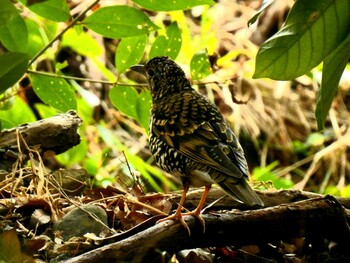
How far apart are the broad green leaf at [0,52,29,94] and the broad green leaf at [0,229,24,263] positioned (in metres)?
0.44

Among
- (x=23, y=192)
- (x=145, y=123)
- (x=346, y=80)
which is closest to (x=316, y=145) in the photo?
(x=346, y=80)

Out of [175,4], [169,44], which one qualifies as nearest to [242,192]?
[175,4]

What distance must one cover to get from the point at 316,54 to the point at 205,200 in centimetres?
144

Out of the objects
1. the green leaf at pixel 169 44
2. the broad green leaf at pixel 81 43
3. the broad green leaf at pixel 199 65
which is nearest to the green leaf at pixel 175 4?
the green leaf at pixel 169 44

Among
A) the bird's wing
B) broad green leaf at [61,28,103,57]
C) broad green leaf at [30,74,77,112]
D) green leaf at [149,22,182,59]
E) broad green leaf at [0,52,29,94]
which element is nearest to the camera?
broad green leaf at [0,52,29,94]

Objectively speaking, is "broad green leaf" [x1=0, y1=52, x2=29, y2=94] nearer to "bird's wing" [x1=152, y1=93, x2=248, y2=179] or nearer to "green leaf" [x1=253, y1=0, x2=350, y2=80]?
"green leaf" [x1=253, y1=0, x2=350, y2=80]

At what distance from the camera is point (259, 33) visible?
8.39m

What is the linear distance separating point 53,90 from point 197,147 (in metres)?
0.76

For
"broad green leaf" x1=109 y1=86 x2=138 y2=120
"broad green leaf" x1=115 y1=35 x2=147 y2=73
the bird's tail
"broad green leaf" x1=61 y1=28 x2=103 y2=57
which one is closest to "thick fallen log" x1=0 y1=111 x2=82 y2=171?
"broad green leaf" x1=109 y1=86 x2=138 y2=120

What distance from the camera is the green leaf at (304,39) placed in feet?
6.66

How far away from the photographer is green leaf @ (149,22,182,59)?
363cm

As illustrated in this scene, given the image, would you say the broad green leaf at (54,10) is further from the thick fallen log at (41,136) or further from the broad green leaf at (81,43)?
the broad green leaf at (81,43)

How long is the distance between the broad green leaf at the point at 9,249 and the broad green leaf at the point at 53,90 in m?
1.66

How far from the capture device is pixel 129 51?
→ 3.59 metres
